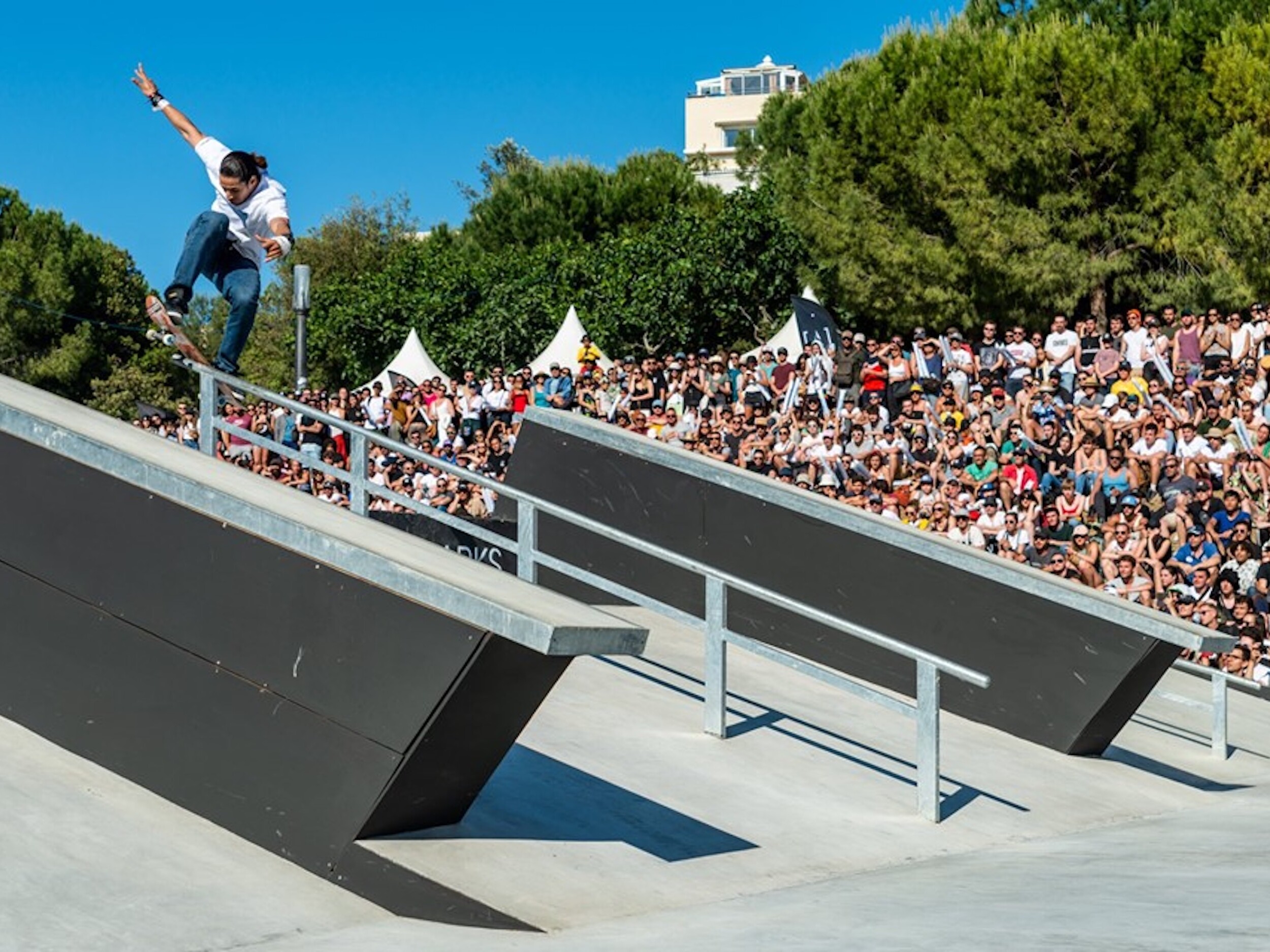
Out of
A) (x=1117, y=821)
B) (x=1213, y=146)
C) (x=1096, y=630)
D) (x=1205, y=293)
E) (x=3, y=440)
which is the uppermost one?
(x=1213, y=146)

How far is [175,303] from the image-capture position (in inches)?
356

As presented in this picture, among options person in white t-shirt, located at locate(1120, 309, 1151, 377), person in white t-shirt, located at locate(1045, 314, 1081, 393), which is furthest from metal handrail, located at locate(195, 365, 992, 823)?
person in white t-shirt, located at locate(1120, 309, 1151, 377)

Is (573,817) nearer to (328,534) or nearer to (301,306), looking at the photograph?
(328,534)

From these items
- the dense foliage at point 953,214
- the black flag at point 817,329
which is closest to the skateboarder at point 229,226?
the black flag at point 817,329

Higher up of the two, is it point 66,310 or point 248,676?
point 66,310

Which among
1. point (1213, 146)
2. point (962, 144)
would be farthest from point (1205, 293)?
point (962, 144)

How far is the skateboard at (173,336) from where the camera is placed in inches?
356

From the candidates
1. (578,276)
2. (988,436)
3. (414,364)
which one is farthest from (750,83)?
(988,436)

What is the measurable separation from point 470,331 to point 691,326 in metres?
6.60

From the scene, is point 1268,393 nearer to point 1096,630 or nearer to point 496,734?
point 1096,630

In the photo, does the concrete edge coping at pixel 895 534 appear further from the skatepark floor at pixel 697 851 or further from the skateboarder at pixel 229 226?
the skateboarder at pixel 229 226

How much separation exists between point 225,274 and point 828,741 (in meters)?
4.19

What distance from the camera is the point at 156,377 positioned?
2562 inches

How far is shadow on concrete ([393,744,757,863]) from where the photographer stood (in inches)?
243
